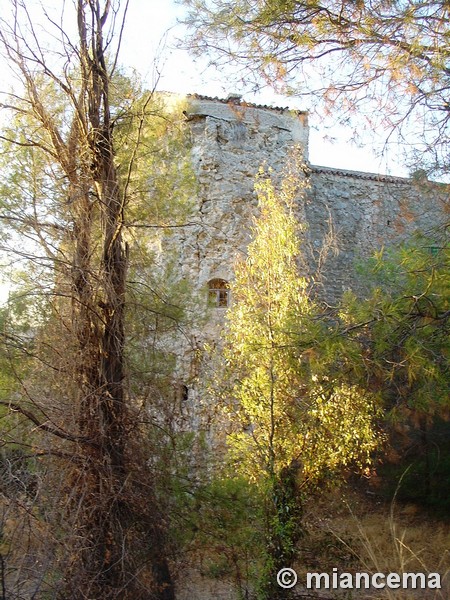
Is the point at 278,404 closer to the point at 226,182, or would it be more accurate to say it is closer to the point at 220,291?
the point at 220,291

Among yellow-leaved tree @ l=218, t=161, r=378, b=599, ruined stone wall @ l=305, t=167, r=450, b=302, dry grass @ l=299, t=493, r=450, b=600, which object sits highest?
ruined stone wall @ l=305, t=167, r=450, b=302

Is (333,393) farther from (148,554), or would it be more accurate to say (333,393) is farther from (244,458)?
(148,554)

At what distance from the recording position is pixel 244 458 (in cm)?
746

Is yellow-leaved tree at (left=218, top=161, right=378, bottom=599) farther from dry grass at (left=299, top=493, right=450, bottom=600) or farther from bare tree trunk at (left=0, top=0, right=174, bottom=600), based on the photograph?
bare tree trunk at (left=0, top=0, right=174, bottom=600)

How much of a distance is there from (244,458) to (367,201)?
8.44 meters

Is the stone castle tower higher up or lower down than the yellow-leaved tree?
higher up

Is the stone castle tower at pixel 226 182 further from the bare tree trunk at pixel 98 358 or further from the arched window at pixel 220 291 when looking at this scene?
the bare tree trunk at pixel 98 358

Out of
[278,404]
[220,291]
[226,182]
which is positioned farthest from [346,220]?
[278,404]

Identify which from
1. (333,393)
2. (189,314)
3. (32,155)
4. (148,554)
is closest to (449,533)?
(333,393)

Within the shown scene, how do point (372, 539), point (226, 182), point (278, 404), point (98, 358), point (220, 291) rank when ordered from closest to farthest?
point (98, 358)
point (278, 404)
point (372, 539)
point (220, 291)
point (226, 182)

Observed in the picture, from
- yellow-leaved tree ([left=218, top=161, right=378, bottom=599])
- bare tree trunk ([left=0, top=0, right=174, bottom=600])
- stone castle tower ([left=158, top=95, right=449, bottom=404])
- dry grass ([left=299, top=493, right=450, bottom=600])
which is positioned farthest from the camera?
stone castle tower ([left=158, top=95, right=449, bottom=404])

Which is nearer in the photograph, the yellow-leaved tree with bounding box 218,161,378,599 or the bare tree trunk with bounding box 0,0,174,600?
the bare tree trunk with bounding box 0,0,174,600

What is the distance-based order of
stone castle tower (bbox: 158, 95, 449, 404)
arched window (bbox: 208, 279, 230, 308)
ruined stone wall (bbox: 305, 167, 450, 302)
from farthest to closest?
ruined stone wall (bbox: 305, 167, 450, 302) → stone castle tower (bbox: 158, 95, 449, 404) → arched window (bbox: 208, 279, 230, 308)

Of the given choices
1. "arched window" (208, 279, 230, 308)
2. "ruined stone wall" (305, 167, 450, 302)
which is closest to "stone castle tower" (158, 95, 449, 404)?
"arched window" (208, 279, 230, 308)
